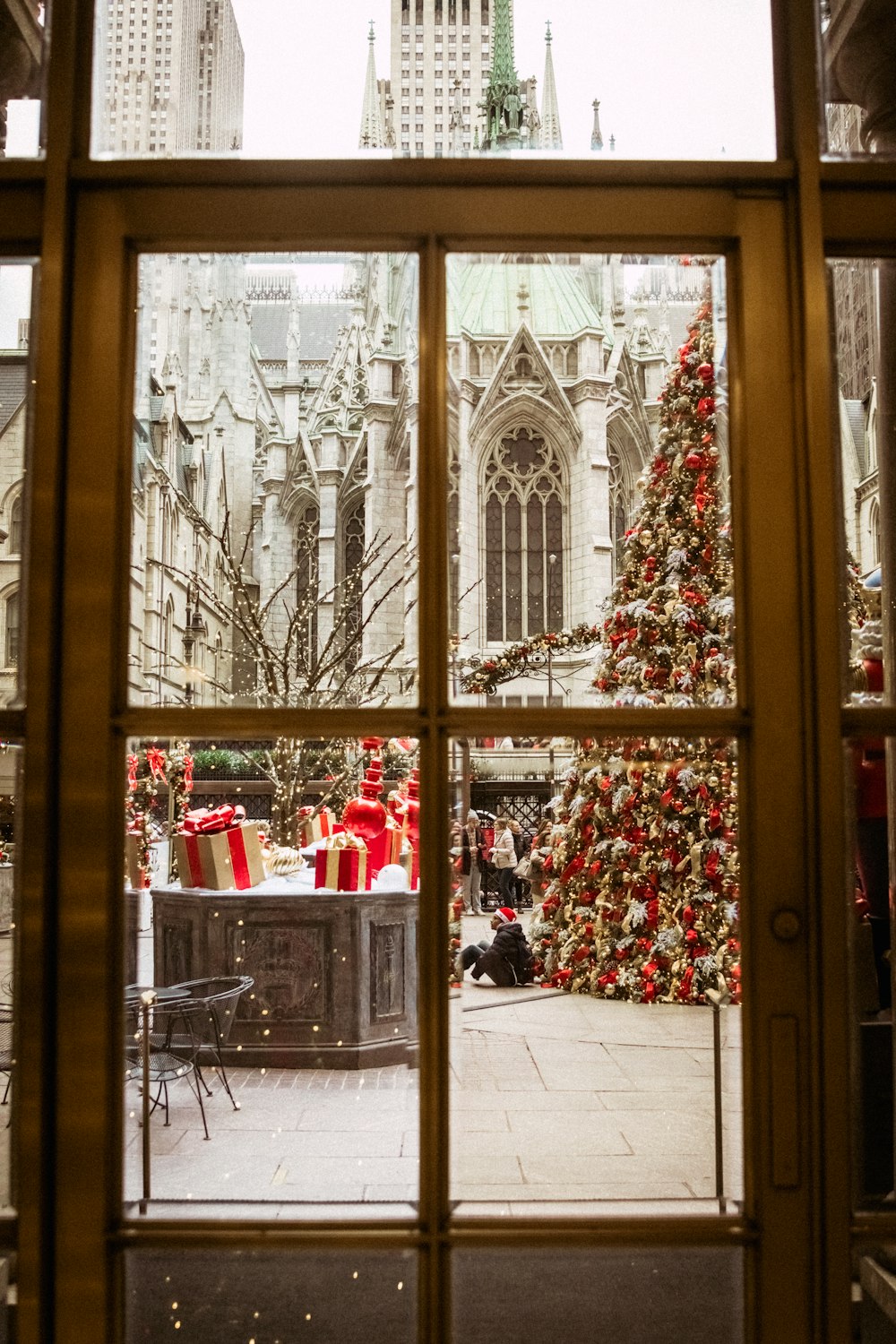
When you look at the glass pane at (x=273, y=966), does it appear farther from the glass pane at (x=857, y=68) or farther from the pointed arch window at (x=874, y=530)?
the glass pane at (x=857, y=68)

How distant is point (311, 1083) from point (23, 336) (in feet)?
8.76

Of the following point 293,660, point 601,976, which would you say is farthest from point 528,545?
point 293,660

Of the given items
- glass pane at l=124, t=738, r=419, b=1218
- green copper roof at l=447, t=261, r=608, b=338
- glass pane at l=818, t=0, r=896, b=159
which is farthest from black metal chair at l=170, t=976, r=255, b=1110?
glass pane at l=818, t=0, r=896, b=159

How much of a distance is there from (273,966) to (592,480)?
459 inches

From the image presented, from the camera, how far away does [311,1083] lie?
3408 mm

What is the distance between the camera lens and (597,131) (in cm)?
150

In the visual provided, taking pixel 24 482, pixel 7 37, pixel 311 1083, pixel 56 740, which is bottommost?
pixel 311 1083

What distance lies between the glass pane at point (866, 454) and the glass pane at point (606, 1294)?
766mm

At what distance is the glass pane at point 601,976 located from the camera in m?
3.23

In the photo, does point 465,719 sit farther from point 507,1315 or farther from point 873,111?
point 873,111

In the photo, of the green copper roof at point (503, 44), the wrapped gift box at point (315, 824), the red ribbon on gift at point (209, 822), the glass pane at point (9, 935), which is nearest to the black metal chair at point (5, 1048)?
the glass pane at point (9, 935)

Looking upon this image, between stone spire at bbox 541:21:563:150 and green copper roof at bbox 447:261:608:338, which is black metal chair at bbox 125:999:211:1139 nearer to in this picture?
green copper roof at bbox 447:261:608:338

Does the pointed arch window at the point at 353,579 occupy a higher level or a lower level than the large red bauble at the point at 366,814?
higher

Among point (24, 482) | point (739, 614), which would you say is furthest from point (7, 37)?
point (739, 614)
